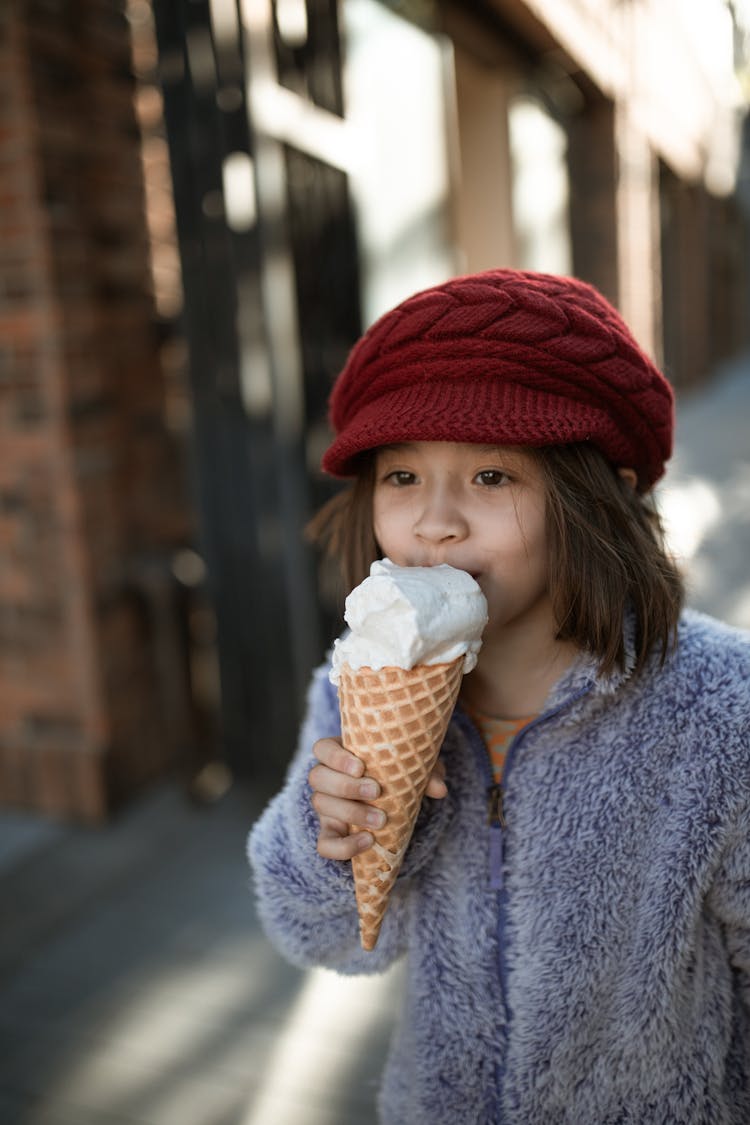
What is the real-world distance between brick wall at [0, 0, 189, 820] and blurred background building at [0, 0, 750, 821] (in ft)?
0.03

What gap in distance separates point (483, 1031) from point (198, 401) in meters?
2.61

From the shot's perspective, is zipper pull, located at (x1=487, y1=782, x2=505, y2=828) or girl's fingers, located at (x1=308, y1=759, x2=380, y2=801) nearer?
girl's fingers, located at (x1=308, y1=759, x2=380, y2=801)

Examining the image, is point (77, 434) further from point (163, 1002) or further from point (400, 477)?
point (400, 477)

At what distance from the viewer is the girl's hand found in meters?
1.26

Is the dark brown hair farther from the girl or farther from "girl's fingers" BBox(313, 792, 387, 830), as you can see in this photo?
"girl's fingers" BBox(313, 792, 387, 830)

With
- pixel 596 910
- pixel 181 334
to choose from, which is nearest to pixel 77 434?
pixel 181 334

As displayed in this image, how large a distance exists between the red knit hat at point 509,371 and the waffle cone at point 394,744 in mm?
318

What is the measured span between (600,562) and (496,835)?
418 millimetres

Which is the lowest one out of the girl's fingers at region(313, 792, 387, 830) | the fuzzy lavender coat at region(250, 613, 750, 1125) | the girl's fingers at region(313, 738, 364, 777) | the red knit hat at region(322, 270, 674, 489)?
the fuzzy lavender coat at region(250, 613, 750, 1125)

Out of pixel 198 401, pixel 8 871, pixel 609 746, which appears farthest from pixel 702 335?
pixel 609 746

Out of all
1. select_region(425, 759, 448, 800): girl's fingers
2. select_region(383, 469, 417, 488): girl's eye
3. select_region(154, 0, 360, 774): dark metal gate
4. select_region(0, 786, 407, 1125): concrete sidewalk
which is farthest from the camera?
select_region(154, 0, 360, 774): dark metal gate

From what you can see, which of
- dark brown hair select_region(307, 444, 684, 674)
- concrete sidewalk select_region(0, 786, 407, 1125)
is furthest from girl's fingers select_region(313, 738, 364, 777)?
concrete sidewalk select_region(0, 786, 407, 1125)

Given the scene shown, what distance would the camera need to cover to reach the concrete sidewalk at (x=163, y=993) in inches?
91.2

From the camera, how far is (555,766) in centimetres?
138
